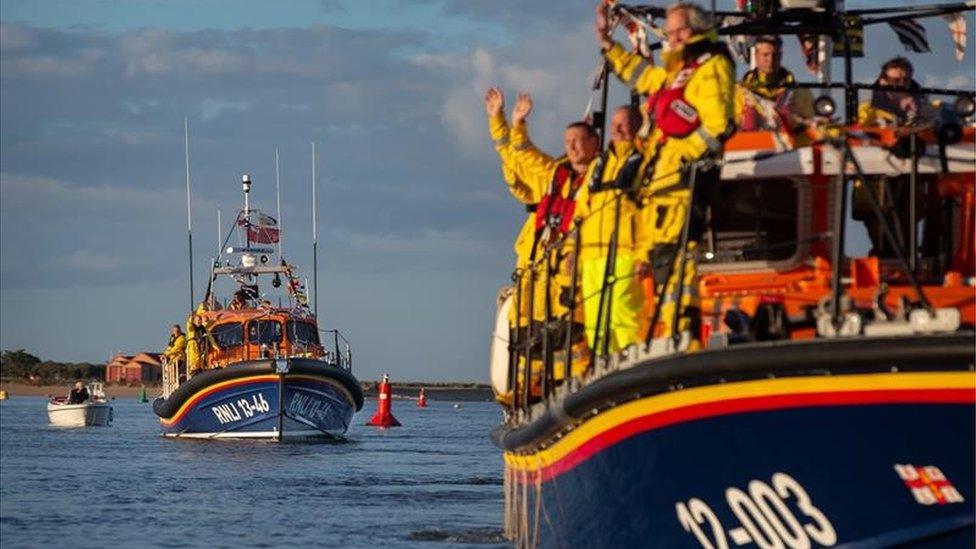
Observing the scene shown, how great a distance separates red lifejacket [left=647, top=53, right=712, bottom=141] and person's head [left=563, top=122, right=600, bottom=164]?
2.13m

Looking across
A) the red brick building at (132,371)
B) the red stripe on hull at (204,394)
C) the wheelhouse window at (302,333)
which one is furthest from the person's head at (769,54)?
the red brick building at (132,371)

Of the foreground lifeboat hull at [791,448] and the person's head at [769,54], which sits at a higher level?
the person's head at [769,54]

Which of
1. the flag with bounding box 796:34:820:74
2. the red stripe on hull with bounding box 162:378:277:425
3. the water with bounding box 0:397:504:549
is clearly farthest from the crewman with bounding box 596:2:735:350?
the red stripe on hull with bounding box 162:378:277:425

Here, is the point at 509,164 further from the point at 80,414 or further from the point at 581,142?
the point at 80,414

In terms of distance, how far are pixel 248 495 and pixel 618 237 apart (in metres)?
11.0

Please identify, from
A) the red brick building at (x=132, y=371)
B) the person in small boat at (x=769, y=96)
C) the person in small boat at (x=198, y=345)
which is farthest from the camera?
the red brick building at (x=132, y=371)

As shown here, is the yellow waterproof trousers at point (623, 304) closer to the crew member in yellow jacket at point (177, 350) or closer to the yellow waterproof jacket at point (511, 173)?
the yellow waterproof jacket at point (511, 173)

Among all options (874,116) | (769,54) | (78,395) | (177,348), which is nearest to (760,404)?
(874,116)

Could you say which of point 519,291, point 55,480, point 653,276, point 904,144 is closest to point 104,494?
point 55,480

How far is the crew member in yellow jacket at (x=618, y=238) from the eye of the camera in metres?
11.2

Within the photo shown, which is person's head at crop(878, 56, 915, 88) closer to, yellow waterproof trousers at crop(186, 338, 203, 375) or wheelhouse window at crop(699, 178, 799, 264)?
wheelhouse window at crop(699, 178, 799, 264)

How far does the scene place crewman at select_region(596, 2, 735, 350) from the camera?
10.5m

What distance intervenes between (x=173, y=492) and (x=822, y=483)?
13918mm

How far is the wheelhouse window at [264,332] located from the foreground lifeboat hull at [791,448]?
27609mm
